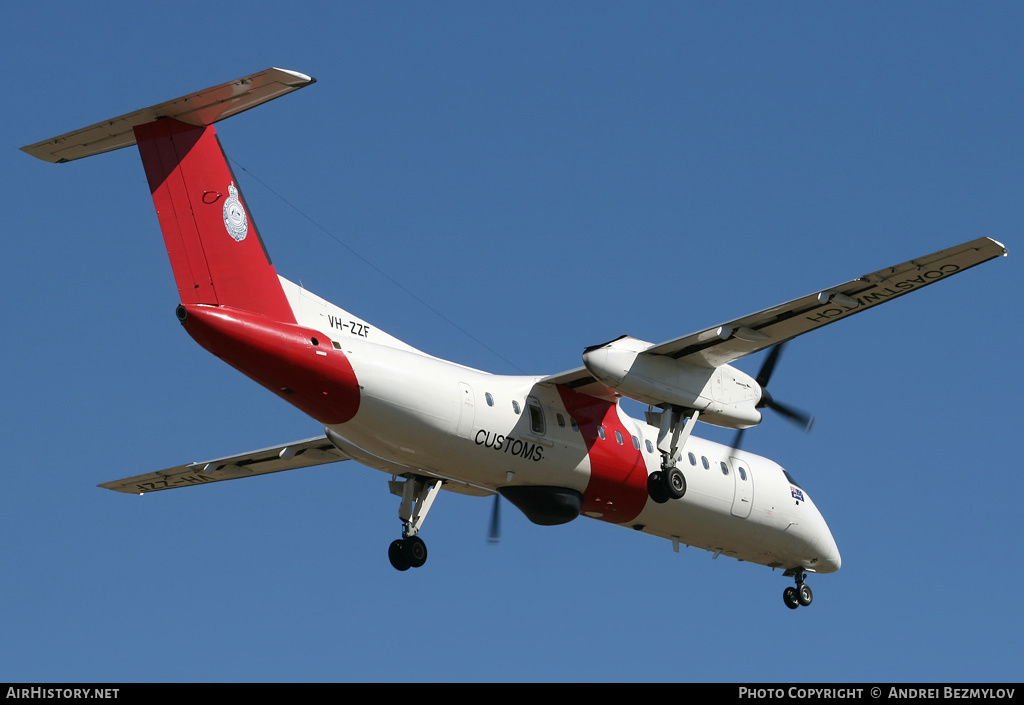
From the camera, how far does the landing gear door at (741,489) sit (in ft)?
84.5

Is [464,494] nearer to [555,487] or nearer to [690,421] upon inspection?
[555,487]

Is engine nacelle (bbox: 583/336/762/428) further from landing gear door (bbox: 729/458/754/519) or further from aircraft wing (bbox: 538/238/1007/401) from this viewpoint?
landing gear door (bbox: 729/458/754/519)

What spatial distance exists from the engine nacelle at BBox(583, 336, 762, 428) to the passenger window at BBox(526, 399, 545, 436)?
126cm

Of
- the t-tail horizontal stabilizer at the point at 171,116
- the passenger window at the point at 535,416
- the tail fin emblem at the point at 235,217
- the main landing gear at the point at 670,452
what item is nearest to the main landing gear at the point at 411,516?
the passenger window at the point at 535,416

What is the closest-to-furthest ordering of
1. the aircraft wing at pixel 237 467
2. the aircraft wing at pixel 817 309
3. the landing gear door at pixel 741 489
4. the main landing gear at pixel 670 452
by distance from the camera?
the aircraft wing at pixel 817 309 → the main landing gear at pixel 670 452 → the aircraft wing at pixel 237 467 → the landing gear door at pixel 741 489

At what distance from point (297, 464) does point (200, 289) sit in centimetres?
822

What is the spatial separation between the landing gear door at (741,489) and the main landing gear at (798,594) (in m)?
2.73

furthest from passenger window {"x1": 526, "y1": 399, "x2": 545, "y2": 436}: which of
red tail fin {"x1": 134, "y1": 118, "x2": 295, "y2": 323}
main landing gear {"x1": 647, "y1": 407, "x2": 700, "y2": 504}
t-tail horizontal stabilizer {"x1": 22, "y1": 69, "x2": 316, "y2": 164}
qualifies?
t-tail horizontal stabilizer {"x1": 22, "y1": 69, "x2": 316, "y2": 164}

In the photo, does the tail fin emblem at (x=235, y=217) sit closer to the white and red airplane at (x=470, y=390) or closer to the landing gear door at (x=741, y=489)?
the white and red airplane at (x=470, y=390)

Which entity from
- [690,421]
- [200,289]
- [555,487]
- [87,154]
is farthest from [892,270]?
[87,154]

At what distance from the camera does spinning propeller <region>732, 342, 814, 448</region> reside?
945 inches

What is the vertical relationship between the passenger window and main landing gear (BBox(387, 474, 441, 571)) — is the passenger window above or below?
above

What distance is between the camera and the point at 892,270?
20500 mm
